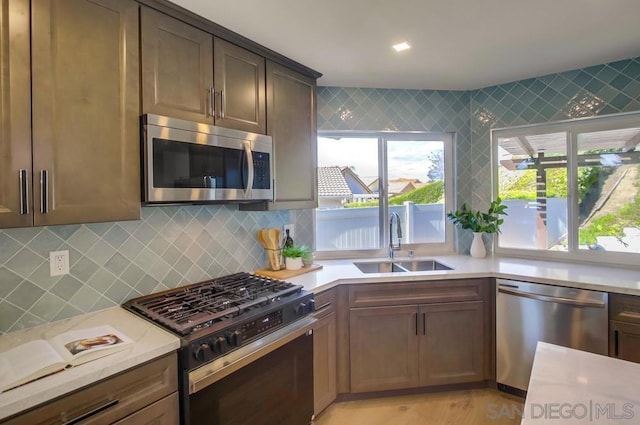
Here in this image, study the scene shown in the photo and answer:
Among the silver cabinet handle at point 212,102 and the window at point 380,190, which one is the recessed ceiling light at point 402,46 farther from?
the silver cabinet handle at point 212,102

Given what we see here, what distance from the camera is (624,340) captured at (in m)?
1.98

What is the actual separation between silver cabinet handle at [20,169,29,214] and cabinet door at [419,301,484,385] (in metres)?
2.24

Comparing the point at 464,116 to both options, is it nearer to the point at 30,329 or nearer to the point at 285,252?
the point at 285,252

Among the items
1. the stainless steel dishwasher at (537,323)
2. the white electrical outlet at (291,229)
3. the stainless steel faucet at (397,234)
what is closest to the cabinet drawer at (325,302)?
the white electrical outlet at (291,229)

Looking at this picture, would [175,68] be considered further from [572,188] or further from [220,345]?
[572,188]

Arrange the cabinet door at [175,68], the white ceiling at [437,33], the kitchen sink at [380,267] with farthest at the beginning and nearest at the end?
the kitchen sink at [380,267]
the white ceiling at [437,33]
the cabinet door at [175,68]

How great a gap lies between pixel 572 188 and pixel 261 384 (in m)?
2.83

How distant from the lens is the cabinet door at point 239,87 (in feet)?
6.10

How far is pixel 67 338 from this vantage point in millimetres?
1289

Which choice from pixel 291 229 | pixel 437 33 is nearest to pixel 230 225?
pixel 291 229

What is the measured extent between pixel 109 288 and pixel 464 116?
3119 mm

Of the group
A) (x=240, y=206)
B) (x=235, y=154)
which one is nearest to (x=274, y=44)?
(x=235, y=154)

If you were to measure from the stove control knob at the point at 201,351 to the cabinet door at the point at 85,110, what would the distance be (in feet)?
2.14

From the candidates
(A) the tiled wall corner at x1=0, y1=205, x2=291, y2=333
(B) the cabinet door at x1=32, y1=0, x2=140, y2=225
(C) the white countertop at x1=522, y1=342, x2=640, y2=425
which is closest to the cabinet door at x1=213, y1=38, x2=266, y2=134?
(B) the cabinet door at x1=32, y1=0, x2=140, y2=225
